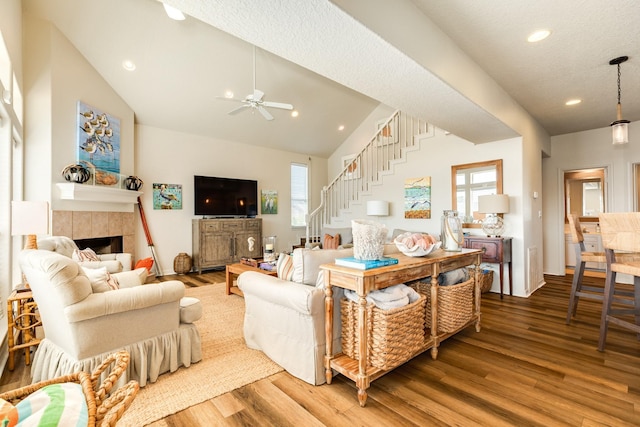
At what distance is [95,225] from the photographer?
4551mm

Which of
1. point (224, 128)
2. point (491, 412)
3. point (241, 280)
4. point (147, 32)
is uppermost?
point (147, 32)

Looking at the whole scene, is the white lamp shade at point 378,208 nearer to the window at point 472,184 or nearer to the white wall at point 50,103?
the window at point 472,184

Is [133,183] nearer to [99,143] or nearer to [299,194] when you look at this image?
[99,143]

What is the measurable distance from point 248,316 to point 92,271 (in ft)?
4.06

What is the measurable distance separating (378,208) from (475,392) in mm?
3832

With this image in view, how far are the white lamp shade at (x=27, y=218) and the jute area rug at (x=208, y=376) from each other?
158cm

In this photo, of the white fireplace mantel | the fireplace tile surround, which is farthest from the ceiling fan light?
the fireplace tile surround

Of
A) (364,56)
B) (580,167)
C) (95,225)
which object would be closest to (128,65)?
(95,225)

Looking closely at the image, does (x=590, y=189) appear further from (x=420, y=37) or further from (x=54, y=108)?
(x=54, y=108)

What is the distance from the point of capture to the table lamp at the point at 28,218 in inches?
89.1

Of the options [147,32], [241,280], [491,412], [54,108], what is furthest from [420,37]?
[54,108]

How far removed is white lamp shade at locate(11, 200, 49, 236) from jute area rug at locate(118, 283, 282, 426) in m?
1.58

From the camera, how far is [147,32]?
4059 millimetres

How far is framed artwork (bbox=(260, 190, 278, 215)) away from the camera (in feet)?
23.6
